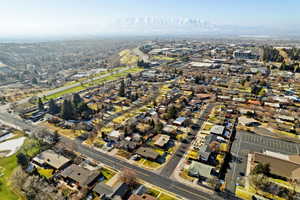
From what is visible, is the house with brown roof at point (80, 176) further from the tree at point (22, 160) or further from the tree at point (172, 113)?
the tree at point (172, 113)

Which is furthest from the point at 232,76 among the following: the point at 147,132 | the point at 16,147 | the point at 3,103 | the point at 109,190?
the point at 3,103

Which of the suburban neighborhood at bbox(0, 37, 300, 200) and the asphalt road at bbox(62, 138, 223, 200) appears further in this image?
the suburban neighborhood at bbox(0, 37, 300, 200)

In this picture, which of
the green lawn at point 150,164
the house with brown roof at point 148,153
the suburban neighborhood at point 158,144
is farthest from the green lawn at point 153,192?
the house with brown roof at point 148,153

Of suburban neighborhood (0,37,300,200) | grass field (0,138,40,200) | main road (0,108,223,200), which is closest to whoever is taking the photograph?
main road (0,108,223,200)

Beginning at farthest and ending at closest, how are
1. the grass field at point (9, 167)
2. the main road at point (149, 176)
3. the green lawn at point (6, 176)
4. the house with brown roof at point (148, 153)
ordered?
1. the house with brown roof at point (148, 153)
2. the grass field at point (9, 167)
3. the green lawn at point (6, 176)
4. the main road at point (149, 176)

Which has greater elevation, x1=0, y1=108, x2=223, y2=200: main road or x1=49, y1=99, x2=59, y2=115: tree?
x1=49, y1=99, x2=59, y2=115: tree

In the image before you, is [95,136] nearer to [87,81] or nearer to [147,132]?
[147,132]

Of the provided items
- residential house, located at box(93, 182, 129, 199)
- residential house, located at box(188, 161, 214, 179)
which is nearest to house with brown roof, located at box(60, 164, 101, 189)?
residential house, located at box(93, 182, 129, 199)

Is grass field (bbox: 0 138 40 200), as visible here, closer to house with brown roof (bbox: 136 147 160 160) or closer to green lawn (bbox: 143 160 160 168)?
green lawn (bbox: 143 160 160 168)

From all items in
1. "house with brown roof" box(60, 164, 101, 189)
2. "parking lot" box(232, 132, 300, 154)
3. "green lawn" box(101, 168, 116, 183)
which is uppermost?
"parking lot" box(232, 132, 300, 154)
